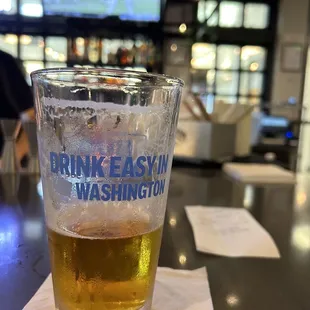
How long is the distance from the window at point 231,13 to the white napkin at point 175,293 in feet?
17.2

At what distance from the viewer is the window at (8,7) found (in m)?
3.84

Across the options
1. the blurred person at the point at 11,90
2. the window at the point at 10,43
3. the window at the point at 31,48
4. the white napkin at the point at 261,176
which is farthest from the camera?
the window at the point at 31,48

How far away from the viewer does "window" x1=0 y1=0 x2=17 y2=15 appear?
3842 millimetres

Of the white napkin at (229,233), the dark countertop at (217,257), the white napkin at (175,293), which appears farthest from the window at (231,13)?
the white napkin at (175,293)

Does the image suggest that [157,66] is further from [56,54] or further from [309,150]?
[309,150]

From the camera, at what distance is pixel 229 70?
17.7ft

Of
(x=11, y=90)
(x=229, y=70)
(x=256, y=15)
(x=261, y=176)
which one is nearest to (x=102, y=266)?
(x=261, y=176)

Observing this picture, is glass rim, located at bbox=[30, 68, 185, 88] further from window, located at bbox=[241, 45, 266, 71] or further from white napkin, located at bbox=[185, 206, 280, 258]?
window, located at bbox=[241, 45, 266, 71]

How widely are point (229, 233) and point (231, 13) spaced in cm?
519

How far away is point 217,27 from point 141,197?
16.4 feet

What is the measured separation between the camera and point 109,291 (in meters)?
0.31

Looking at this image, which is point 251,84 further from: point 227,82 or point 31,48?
point 31,48

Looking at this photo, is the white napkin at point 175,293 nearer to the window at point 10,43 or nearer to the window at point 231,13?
the window at point 10,43

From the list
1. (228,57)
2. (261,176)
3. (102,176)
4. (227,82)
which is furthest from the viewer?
(227,82)
